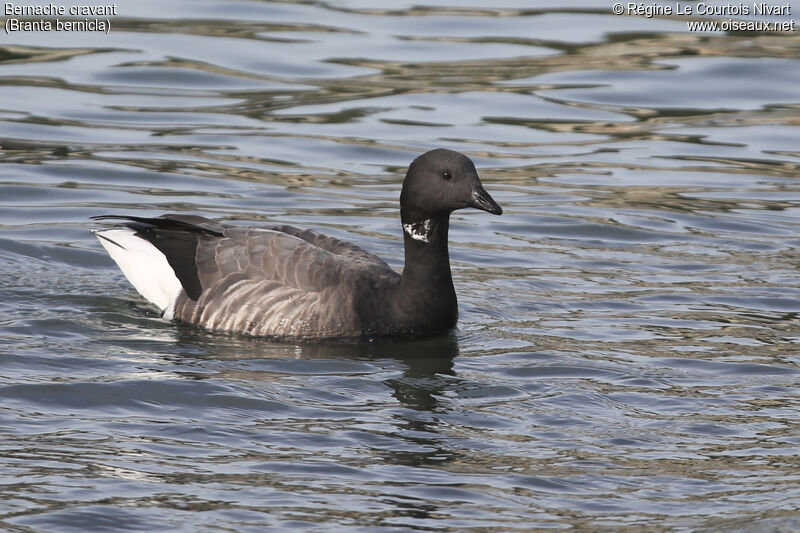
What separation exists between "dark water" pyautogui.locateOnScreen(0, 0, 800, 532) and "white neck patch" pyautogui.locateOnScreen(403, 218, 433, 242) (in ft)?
2.68

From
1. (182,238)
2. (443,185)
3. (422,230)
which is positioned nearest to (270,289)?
(182,238)

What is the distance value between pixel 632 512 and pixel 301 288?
4022 mm

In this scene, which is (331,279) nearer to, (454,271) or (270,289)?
(270,289)

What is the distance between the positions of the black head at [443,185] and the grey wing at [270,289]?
0.75m

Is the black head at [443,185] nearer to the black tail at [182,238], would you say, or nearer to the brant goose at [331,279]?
the brant goose at [331,279]

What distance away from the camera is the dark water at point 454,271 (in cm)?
740

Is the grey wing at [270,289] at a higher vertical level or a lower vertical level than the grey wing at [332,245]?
lower

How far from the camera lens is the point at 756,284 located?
12.1 m

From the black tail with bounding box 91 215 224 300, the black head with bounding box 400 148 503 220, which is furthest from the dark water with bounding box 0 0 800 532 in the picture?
the black head with bounding box 400 148 503 220

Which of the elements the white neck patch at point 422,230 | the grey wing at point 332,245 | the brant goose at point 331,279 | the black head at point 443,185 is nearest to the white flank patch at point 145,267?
the brant goose at point 331,279

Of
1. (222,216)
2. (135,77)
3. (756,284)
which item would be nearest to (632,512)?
(756,284)

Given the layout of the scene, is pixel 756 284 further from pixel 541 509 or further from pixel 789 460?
pixel 541 509

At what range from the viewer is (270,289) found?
10562 mm

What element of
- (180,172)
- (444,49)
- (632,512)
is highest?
(444,49)
